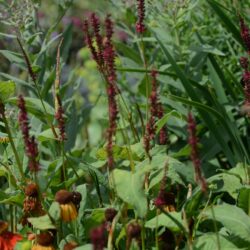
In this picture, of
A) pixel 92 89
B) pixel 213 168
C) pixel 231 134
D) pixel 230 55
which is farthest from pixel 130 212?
pixel 92 89

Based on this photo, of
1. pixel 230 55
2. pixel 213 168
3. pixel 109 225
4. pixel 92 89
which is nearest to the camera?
pixel 109 225

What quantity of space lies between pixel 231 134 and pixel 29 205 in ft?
2.39

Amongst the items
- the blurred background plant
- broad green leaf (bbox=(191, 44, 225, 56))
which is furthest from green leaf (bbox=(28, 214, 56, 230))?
broad green leaf (bbox=(191, 44, 225, 56))

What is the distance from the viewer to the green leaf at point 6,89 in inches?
65.2

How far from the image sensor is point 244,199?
155 cm

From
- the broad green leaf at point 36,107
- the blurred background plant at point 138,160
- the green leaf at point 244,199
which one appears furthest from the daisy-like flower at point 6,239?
the green leaf at point 244,199

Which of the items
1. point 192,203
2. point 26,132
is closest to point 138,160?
point 192,203

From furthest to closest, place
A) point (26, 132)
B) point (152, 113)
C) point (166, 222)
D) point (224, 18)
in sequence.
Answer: point (224, 18) < point (166, 222) < point (152, 113) < point (26, 132)

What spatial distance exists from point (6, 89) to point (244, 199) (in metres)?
0.64

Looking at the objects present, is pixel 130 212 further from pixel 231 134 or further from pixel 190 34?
pixel 190 34

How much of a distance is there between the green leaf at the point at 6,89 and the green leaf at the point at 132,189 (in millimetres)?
453

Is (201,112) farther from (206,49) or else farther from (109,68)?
(109,68)

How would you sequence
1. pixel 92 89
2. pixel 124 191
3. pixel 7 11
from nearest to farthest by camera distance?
pixel 124 191, pixel 7 11, pixel 92 89

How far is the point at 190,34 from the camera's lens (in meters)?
2.59
